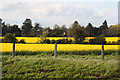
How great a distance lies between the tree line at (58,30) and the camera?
30.5m

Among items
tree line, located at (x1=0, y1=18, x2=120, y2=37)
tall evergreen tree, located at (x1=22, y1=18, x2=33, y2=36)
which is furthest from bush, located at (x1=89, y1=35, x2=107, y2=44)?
tall evergreen tree, located at (x1=22, y1=18, x2=33, y2=36)

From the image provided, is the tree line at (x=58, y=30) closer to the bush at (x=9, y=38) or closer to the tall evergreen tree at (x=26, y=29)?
the tall evergreen tree at (x=26, y=29)

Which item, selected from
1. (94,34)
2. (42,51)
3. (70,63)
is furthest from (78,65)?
(94,34)

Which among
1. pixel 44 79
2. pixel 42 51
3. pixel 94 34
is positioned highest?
pixel 94 34

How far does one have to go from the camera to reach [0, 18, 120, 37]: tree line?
100 ft

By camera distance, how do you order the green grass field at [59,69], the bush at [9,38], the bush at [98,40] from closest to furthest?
the green grass field at [59,69] < the bush at [9,38] < the bush at [98,40]

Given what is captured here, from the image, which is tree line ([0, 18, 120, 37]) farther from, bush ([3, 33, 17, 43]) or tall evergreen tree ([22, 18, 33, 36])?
bush ([3, 33, 17, 43])

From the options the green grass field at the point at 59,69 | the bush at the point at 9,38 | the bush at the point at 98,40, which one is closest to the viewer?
the green grass field at the point at 59,69

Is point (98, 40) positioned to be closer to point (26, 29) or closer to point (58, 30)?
point (58, 30)

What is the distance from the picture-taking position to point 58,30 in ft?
105

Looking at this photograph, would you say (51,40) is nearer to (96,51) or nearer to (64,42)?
(64,42)

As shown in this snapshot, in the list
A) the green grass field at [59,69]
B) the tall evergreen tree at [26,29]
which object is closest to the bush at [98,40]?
the tall evergreen tree at [26,29]

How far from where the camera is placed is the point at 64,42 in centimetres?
3028

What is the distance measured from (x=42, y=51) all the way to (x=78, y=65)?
7.12 meters
